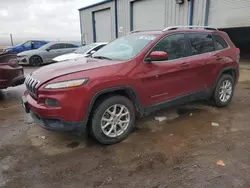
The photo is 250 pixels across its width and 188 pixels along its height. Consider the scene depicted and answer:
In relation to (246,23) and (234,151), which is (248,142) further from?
(246,23)

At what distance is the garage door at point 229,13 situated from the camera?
975 centimetres

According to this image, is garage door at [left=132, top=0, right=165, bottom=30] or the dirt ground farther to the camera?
garage door at [left=132, top=0, right=165, bottom=30]

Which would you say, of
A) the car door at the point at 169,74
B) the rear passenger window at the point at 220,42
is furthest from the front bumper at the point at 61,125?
the rear passenger window at the point at 220,42

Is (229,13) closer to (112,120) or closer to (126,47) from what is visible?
(126,47)

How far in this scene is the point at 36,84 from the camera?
10.1ft

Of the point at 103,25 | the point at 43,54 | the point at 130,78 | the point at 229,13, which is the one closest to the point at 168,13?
the point at 229,13

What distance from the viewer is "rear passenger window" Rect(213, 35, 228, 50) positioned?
4660 millimetres

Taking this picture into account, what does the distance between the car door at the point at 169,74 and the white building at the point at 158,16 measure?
769cm

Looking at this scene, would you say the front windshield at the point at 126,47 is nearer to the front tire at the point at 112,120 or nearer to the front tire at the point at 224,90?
the front tire at the point at 112,120

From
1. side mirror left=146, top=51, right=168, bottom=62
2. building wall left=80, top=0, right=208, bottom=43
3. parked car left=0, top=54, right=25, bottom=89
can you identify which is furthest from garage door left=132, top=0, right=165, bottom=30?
side mirror left=146, top=51, right=168, bottom=62

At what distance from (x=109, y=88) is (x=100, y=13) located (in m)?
17.2

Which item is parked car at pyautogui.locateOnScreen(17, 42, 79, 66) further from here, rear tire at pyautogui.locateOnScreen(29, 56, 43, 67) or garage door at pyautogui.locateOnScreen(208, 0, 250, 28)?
garage door at pyautogui.locateOnScreen(208, 0, 250, 28)

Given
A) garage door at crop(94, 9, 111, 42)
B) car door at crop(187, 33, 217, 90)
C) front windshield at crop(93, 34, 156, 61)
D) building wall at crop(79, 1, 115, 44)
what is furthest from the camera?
building wall at crop(79, 1, 115, 44)

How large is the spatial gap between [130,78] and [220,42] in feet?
8.73
